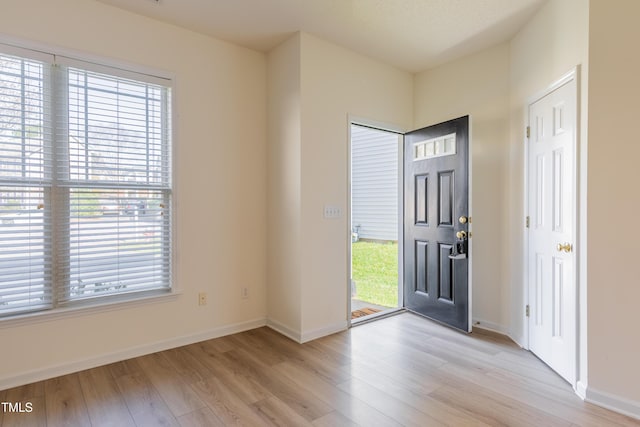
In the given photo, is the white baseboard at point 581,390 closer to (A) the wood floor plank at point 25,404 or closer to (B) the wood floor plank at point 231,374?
(B) the wood floor plank at point 231,374

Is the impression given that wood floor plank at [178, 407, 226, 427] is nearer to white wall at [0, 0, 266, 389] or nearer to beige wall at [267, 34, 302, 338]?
white wall at [0, 0, 266, 389]

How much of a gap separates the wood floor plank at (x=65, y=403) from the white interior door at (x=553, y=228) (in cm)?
309

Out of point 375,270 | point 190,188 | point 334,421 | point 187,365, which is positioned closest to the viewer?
point 334,421

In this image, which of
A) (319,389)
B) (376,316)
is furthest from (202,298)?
(376,316)

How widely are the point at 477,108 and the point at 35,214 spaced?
3.89 m

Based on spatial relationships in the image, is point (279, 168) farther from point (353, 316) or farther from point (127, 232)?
point (353, 316)

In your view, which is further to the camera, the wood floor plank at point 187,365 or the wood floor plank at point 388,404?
the wood floor plank at point 187,365

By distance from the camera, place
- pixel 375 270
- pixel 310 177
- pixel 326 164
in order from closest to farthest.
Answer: pixel 310 177
pixel 326 164
pixel 375 270

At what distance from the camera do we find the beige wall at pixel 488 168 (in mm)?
3232

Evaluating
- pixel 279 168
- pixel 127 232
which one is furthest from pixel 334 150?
pixel 127 232

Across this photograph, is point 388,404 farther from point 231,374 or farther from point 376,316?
point 376,316

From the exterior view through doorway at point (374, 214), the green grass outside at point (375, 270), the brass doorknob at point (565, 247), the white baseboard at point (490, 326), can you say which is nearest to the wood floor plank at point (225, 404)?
the brass doorknob at point (565, 247)

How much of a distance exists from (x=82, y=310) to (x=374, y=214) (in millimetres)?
4449

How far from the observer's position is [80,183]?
2543mm
